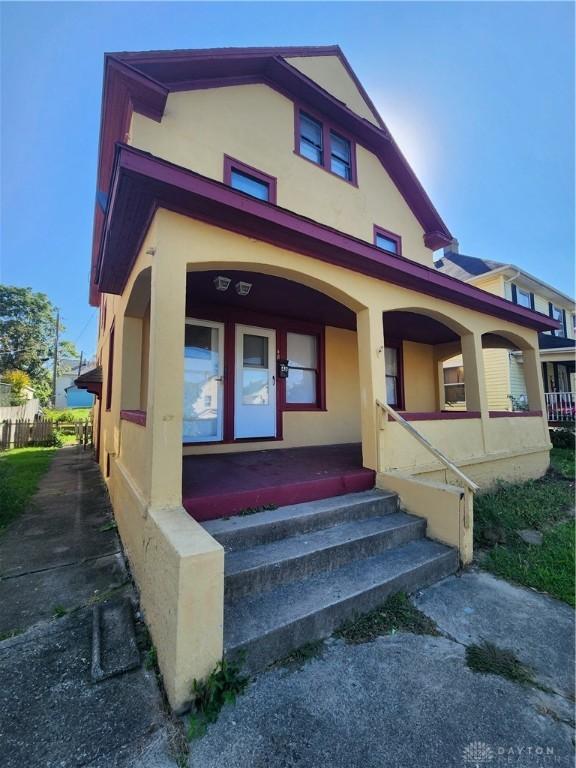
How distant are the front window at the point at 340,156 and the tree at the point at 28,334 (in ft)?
88.8

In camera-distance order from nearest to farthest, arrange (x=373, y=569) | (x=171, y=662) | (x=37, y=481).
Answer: (x=171, y=662) → (x=373, y=569) → (x=37, y=481)

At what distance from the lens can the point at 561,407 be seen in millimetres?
12359

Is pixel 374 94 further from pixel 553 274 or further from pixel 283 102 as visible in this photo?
pixel 553 274

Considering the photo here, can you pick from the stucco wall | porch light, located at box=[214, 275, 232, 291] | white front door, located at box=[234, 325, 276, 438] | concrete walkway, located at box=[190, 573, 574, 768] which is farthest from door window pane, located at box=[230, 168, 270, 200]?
concrete walkway, located at box=[190, 573, 574, 768]

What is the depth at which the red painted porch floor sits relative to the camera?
2.94 metres

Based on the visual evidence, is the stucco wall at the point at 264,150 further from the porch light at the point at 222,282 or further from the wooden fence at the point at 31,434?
the wooden fence at the point at 31,434

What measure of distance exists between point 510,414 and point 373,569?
16.6 feet

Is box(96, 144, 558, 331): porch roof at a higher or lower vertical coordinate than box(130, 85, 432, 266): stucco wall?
lower

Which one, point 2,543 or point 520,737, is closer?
point 520,737

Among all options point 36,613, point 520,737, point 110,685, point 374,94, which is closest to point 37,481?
point 36,613

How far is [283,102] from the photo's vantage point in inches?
237

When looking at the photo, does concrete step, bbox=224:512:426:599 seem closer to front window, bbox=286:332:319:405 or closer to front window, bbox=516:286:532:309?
front window, bbox=286:332:319:405

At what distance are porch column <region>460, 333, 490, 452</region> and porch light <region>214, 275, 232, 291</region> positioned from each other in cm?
419

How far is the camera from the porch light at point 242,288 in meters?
4.60
